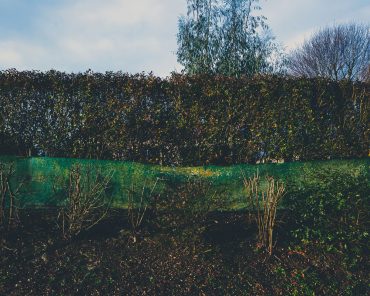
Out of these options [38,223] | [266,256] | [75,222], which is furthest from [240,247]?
[38,223]

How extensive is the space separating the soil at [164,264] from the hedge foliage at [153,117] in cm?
216

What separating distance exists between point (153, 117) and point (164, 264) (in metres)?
3.50

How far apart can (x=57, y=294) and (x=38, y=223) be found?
1843 millimetres

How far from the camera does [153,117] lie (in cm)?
845

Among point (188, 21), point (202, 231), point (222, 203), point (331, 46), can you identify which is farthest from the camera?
point (331, 46)

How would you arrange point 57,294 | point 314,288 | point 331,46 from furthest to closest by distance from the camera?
point 331,46
point 314,288
point 57,294

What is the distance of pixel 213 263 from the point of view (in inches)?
229

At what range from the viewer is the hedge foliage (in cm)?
837

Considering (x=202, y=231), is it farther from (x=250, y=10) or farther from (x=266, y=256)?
(x=250, y=10)

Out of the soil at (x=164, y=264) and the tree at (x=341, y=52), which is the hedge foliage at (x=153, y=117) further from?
the tree at (x=341, y=52)

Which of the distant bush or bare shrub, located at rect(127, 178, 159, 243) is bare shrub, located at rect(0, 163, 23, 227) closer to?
bare shrub, located at rect(127, 178, 159, 243)

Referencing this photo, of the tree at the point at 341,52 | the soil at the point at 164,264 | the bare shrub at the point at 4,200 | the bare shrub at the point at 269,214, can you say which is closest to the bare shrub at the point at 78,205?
the soil at the point at 164,264

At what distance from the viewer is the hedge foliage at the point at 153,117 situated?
8367 millimetres

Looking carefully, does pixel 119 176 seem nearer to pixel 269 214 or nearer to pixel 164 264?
pixel 164 264
